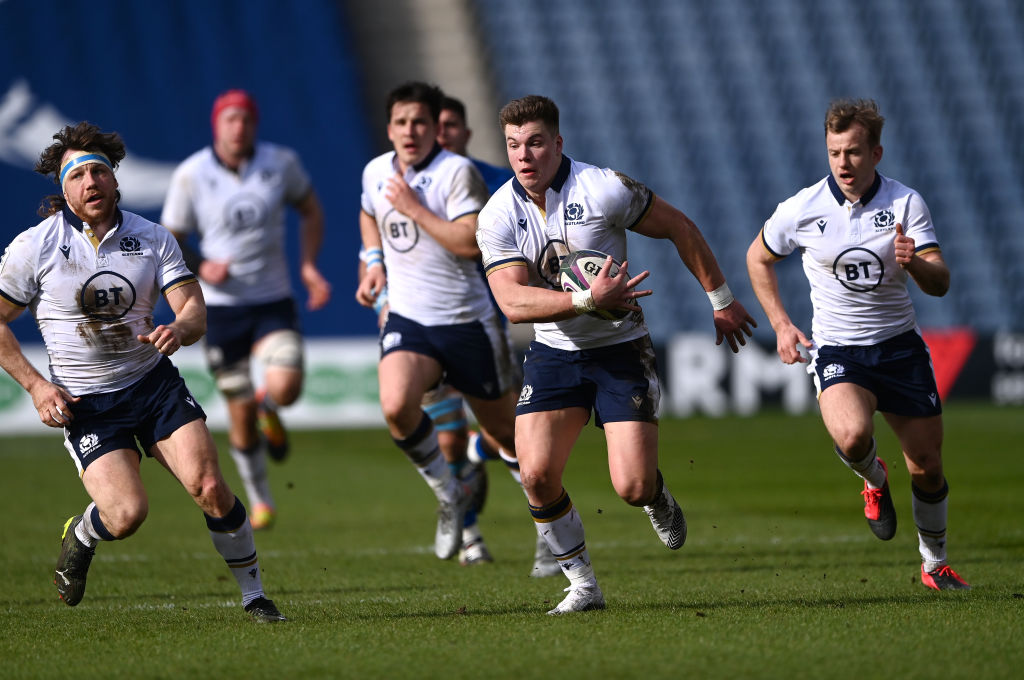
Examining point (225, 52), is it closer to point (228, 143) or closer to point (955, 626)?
point (228, 143)

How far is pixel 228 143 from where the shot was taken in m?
10.5

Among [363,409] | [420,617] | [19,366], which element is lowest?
[363,409]

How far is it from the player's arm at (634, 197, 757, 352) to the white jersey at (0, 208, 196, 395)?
2139 millimetres

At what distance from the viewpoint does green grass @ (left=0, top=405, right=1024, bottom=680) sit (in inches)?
197

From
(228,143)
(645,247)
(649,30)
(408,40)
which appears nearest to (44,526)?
(228,143)

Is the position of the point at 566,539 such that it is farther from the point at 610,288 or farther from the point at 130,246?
the point at 130,246

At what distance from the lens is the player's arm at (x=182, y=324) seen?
18.6 feet

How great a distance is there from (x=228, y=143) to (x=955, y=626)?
275 inches

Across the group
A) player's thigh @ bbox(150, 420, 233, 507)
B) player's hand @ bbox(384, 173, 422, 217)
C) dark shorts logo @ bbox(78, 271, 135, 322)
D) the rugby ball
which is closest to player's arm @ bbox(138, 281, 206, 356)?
dark shorts logo @ bbox(78, 271, 135, 322)

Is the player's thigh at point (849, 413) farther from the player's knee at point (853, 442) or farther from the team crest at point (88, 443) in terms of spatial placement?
the team crest at point (88, 443)

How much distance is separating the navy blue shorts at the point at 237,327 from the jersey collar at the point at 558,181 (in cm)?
454

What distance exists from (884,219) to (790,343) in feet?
2.50

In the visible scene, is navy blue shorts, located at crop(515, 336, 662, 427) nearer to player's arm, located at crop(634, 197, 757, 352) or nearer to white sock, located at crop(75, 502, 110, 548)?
player's arm, located at crop(634, 197, 757, 352)

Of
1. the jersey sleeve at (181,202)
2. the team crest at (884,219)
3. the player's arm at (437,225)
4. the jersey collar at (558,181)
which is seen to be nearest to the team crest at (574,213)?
the jersey collar at (558,181)
